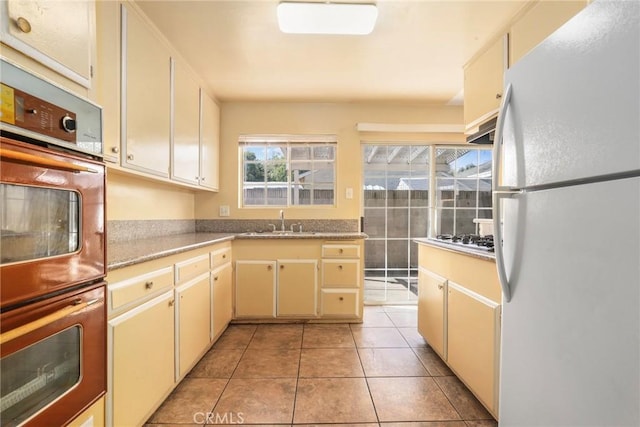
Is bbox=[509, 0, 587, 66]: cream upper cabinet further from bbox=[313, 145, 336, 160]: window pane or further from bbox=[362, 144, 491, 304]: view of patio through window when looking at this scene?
bbox=[313, 145, 336, 160]: window pane

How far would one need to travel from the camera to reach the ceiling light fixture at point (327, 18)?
1.65 meters

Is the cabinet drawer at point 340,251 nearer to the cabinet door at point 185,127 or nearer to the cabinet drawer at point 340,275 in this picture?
the cabinet drawer at point 340,275

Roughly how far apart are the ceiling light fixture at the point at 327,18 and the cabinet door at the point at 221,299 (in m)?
1.88

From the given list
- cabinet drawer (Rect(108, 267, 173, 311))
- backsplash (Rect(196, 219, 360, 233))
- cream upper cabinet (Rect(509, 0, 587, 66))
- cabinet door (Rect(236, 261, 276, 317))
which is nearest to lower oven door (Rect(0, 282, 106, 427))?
cabinet drawer (Rect(108, 267, 173, 311))

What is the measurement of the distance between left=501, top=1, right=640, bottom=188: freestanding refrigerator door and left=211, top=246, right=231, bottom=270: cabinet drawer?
2078 mm

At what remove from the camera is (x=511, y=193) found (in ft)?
2.99

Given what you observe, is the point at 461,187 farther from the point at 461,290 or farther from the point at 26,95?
the point at 26,95

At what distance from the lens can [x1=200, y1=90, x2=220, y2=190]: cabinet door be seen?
272cm

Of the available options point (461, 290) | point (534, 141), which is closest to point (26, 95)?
point (534, 141)

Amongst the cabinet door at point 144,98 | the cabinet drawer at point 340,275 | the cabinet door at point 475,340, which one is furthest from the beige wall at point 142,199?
the cabinet door at point 475,340

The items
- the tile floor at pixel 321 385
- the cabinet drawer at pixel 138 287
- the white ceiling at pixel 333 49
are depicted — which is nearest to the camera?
the cabinet drawer at pixel 138 287

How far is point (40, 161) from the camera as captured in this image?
792mm

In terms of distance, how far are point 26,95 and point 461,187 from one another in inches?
136

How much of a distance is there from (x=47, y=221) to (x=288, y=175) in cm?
255
